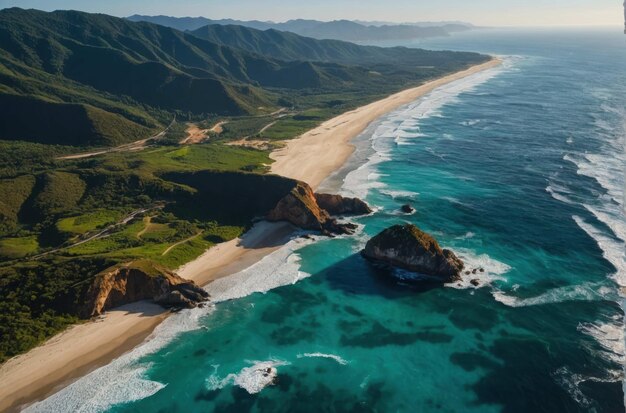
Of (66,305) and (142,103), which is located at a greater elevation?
(142,103)

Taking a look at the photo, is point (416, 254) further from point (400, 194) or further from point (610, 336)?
point (400, 194)

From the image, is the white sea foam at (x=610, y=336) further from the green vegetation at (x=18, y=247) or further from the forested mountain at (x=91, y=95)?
the forested mountain at (x=91, y=95)

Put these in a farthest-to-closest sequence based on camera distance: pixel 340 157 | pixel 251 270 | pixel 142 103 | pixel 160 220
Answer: pixel 142 103
pixel 340 157
pixel 160 220
pixel 251 270

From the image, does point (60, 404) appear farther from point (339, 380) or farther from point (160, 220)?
point (160, 220)

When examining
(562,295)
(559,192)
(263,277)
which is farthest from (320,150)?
(562,295)

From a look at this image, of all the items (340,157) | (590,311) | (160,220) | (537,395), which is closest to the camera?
(537,395)

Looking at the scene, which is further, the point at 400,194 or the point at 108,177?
the point at 400,194

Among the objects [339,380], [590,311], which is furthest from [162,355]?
[590,311]
